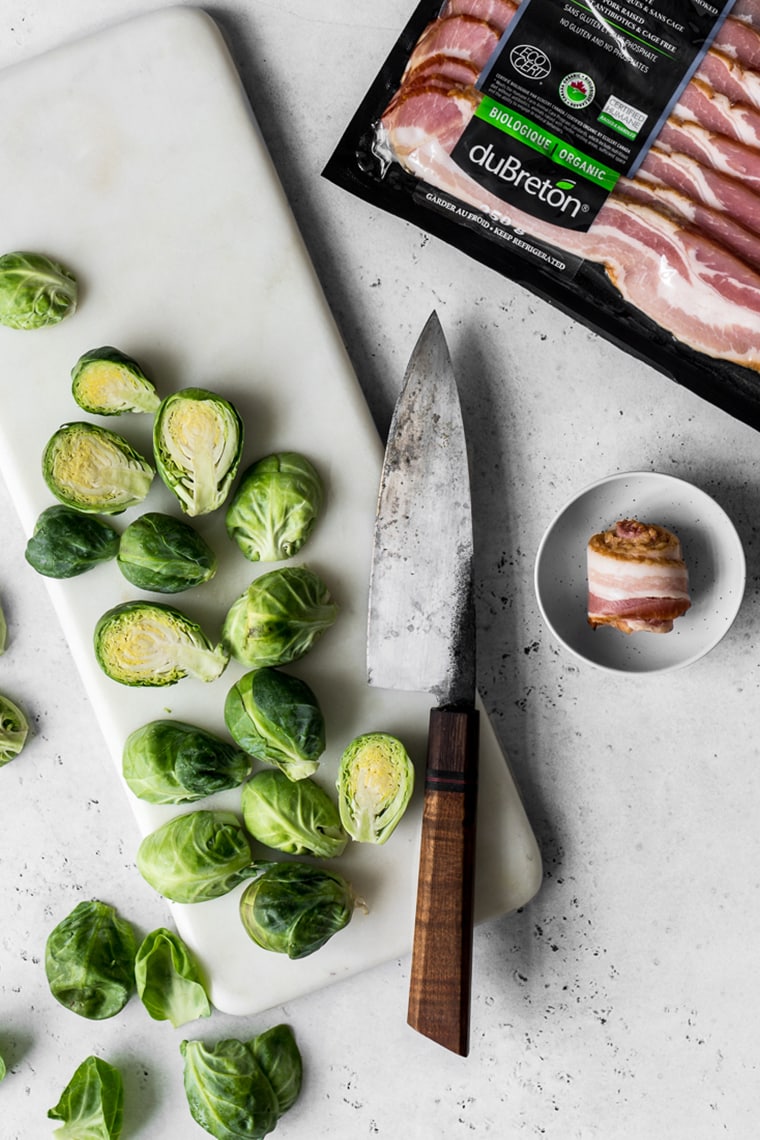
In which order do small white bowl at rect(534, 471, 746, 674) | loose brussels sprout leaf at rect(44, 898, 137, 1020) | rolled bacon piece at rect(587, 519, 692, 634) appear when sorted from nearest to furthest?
1. rolled bacon piece at rect(587, 519, 692, 634)
2. small white bowl at rect(534, 471, 746, 674)
3. loose brussels sprout leaf at rect(44, 898, 137, 1020)

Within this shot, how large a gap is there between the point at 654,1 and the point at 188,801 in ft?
5.86

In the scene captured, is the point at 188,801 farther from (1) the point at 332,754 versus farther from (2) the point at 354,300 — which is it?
(2) the point at 354,300

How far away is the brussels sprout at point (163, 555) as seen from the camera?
176cm

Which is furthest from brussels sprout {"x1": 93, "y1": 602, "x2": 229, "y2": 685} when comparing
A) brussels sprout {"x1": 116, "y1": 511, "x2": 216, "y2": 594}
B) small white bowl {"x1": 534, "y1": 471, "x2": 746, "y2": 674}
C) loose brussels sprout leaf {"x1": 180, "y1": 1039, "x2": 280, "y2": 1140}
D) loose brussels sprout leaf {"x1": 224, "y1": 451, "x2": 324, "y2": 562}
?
loose brussels sprout leaf {"x1": 180, "y1": 1039, "x2": 280, "y2": 1140}

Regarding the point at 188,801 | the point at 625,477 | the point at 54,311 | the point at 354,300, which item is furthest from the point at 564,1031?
the point at 54,311

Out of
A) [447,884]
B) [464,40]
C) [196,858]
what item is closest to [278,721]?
[196,858]

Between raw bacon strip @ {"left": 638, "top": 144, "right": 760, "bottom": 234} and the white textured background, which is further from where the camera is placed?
the white textured background

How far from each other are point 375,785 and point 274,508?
0.57 meters

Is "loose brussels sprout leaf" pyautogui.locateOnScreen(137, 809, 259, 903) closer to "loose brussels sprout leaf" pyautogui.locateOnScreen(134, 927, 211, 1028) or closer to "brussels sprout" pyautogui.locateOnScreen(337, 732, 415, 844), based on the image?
"loose brussels sprout leaf" pyautogui.locateOnScreen(134, 927, 211, 1028)

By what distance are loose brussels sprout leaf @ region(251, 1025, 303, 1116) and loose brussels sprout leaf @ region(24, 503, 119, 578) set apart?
1051mm

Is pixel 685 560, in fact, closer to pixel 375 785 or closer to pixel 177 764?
pixel 375 785

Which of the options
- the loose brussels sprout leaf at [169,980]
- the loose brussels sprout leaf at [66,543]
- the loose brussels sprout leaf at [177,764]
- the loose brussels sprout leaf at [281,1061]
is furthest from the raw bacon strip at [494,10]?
the loose brussels sprout leaf at [281,1061]

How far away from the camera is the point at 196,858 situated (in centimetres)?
178

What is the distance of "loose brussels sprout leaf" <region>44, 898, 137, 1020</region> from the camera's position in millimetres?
1905
